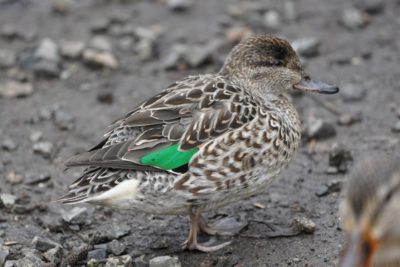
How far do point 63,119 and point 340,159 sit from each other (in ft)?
9.46

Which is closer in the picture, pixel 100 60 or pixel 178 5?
pixel 100 60

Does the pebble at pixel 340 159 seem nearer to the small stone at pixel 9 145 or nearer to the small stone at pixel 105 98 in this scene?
the small stone at pixel 105 98

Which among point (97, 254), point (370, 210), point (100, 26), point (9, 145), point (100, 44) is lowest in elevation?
point (97, 254)

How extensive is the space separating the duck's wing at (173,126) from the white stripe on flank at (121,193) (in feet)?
0.42

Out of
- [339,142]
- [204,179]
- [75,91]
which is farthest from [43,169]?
[339,142]

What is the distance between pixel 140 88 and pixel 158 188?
3.28 m

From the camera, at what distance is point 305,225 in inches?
255

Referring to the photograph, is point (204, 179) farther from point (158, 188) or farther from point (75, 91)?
point (75, 91)

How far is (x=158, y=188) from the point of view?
6.05 metres

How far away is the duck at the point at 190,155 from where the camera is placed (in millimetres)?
6055

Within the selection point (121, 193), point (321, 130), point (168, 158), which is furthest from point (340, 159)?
point (121, 193)

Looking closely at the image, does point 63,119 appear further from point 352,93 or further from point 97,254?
point 352,93

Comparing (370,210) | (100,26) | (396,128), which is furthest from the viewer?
(100,26)

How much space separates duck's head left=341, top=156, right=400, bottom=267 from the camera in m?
4.51
